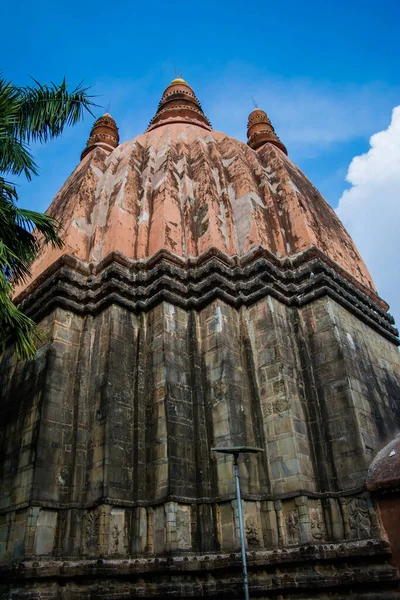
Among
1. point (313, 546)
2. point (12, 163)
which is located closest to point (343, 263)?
point (313, 546)

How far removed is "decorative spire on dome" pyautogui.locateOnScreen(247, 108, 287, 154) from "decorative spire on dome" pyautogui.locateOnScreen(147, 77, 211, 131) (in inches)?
74.0

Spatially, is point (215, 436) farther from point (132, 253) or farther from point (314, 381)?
point (132, 253)

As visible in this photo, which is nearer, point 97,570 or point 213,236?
point 97,570

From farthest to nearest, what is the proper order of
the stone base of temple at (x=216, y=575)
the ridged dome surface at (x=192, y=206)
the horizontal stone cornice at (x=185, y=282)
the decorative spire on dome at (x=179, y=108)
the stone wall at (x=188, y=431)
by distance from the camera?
1. the decorative spire on dome at (x=179, y=108)
2. the ridged dome surface at (x=192, y=206)
3. the horizontal stone cornice at (x=185, y=282)
4. the stone wall at (x=188, y=431)
5. the stone base of temple at (x=216, y=575)

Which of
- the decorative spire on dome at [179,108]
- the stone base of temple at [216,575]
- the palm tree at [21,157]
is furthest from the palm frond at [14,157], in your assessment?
the decorative spire on dome at [179,108]

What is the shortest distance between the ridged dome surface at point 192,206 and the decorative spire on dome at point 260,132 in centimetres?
233

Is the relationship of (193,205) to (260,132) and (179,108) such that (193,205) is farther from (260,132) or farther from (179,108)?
(179,108)

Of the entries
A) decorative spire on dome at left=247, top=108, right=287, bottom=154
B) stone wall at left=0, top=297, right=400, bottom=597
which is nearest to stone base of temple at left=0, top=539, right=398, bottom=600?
stone wall at left=0, top=297, right=400, bottom=597

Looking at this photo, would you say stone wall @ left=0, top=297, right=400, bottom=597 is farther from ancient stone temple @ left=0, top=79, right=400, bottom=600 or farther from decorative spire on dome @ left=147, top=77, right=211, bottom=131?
decorative spire on dome @ left=147, top=77, right=211, bottom=131

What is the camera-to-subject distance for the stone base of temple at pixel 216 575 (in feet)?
26.4

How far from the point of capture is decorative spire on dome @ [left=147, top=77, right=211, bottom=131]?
2062 centimetres

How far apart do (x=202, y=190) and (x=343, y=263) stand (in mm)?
4947

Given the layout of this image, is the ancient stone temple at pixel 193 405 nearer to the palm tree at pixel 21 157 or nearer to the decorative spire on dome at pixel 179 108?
the palm tree at pixel 21 157

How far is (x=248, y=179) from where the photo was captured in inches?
599
